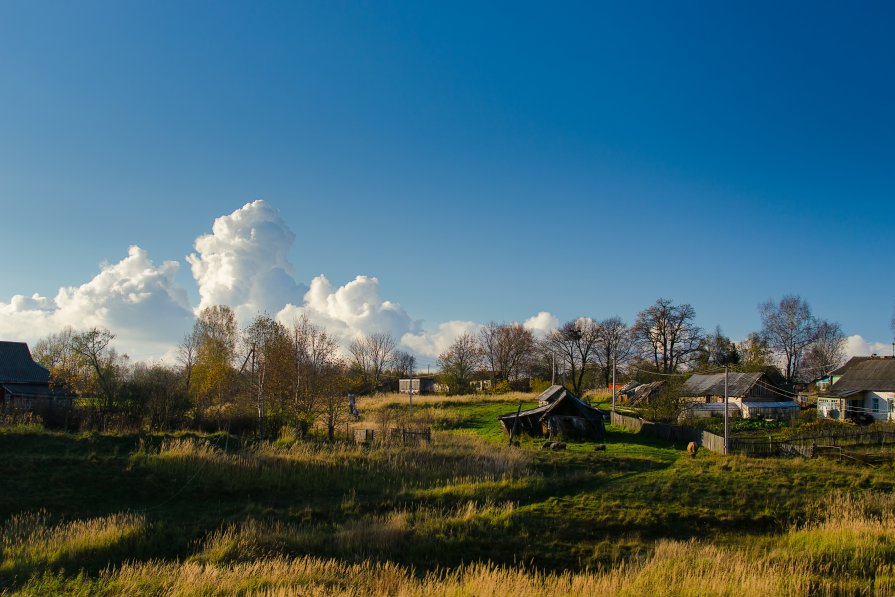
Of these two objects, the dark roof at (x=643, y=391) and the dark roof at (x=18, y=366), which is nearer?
the dark roof at (x=18, y=366)

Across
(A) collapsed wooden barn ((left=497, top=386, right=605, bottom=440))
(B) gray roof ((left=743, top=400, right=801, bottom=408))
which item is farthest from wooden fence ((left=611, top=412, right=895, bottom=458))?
(B) gray roof ((left=743, top=400, right=801, bottom=408))

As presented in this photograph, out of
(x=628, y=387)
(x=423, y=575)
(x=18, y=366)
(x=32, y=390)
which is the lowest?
(x=423, y=575)

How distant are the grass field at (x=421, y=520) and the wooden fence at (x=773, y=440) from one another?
9.76ft

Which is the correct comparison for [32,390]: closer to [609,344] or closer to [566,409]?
[566,409]

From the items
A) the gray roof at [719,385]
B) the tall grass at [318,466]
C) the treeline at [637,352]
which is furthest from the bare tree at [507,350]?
the tall grass at [318,466]

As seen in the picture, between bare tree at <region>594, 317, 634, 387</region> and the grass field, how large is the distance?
57.4 metres

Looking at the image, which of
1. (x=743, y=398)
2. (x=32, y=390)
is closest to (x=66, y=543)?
(x=32, y=390)

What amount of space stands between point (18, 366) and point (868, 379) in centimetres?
6907

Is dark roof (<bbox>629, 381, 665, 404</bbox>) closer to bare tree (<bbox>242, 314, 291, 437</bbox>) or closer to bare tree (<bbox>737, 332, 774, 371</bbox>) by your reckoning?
bare tree (<bbox>737, 332, 774, 371</bbox>)

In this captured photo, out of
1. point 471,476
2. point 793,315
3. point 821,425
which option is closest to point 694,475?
point 471,476

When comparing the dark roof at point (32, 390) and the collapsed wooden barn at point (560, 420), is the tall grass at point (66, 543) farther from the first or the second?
the dark roof at point (32, 390)

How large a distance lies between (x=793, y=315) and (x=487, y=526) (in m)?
71.4

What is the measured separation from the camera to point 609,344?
87.8 meters

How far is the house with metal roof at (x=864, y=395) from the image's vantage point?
161 feet
